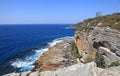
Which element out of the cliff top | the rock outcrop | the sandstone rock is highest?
the cliff top

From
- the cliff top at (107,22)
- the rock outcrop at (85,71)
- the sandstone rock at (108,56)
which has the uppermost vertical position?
the cliff top at (107,22)

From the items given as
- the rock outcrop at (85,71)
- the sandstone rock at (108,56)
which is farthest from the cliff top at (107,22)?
the rock outcrop at (85,71)

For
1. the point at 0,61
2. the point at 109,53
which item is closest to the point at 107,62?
the point at 109,53

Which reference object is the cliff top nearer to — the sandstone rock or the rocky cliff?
the rocky cliff

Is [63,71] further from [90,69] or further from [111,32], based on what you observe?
[111,32]

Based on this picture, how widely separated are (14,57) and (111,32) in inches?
1707

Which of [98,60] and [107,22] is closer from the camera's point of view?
[98,60]

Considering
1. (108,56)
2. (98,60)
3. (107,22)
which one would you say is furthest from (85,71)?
(107,22)

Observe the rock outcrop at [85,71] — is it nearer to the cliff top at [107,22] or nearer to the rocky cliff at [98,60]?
the rocky cliff at [98,60]

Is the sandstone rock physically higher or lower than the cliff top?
lower

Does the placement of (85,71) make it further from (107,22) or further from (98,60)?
(107,22)

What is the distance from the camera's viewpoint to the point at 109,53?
28312 mm

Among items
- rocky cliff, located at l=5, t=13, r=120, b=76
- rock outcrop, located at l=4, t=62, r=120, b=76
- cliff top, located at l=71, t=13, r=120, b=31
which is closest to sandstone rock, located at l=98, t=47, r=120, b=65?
rocky cliff, located at l=5, t=13, r=120, b=76

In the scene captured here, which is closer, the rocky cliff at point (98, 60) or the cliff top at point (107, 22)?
the rocky cliff at point (98, 60)
